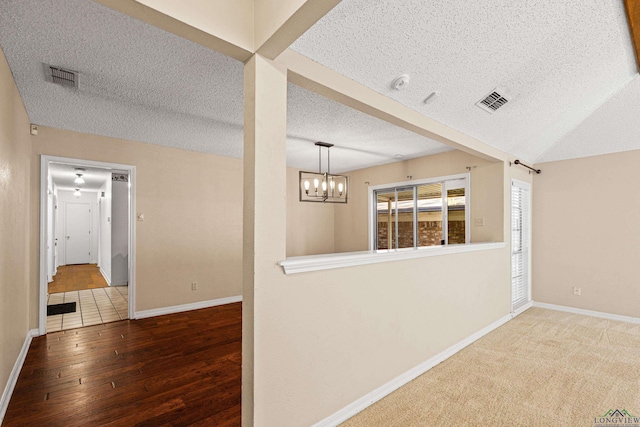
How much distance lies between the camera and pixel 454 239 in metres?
4.69

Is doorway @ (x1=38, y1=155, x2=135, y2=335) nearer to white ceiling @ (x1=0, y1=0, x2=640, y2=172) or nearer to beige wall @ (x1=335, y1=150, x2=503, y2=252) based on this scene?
white ceiling @ (x1=0, y1=0, x2=640, y2=172)

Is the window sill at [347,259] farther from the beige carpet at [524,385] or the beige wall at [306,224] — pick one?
the beige wall at [306,224]

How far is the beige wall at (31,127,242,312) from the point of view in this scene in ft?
12.6

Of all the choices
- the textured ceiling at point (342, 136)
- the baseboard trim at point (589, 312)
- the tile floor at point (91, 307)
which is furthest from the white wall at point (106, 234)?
the baseboard trim at point (589, 312)

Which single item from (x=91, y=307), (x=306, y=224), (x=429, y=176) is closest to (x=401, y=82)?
(x=429, y=176)

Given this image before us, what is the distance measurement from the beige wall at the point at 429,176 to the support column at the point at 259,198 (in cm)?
350

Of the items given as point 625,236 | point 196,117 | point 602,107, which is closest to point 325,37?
point 196,117

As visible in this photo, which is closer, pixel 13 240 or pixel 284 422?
pixel 284 422

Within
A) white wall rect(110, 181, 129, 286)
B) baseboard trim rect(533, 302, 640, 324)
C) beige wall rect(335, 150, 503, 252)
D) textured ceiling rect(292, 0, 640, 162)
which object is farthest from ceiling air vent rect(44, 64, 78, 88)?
baseboard trim rect(533, 302, 640, 324)

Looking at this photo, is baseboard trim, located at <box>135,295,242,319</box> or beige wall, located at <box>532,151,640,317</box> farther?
baseboard trim, located at <box>135,295,242,319</box>

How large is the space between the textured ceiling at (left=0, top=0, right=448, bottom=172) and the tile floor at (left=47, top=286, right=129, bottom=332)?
96.8 inches

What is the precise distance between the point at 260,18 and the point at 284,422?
2.27 metres

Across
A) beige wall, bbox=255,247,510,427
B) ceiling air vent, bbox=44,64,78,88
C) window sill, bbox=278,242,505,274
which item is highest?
ceiling air vent, bbox=44,64,78,88

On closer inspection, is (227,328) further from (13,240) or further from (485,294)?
(485,294)
